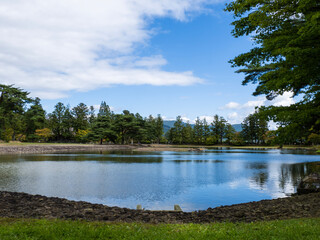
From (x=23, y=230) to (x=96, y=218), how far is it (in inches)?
115

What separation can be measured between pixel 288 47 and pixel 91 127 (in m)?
80.1

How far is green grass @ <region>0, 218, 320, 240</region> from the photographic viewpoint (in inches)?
229

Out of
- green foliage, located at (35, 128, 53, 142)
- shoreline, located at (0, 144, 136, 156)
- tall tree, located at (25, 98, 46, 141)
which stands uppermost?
tall tree, located at (25, 98, 46, 141)

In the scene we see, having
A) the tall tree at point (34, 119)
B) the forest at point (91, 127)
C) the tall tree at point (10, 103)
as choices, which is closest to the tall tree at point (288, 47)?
the forest at point (91, 127)

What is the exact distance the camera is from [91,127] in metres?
84.0

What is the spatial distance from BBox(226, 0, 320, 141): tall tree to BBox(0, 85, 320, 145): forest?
139ft

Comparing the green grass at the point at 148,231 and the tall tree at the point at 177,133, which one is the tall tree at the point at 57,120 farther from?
the green grass at the point at 148,231

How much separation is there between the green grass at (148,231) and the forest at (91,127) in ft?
158

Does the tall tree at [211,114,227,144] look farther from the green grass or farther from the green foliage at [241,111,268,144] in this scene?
the green grass

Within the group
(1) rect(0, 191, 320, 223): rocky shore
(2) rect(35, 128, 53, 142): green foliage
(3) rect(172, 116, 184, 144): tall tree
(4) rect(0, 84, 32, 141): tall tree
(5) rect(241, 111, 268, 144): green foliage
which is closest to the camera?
(1) rect(0, 191, 320, 223): rocky shore

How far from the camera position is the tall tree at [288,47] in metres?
9.12

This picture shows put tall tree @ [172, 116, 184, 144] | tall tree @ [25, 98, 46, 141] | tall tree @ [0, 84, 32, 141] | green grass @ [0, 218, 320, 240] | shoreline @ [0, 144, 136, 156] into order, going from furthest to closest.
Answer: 1. tall tree @ [172, 116, 184, 144]
2. tall tree @ [25, 98, 46, 141]
3. tall tree @ [0, 84, 32, 141]
4. shoreline @ [0, 144, 136, 156]
5. green grass @ [0, 218, 320, 240]

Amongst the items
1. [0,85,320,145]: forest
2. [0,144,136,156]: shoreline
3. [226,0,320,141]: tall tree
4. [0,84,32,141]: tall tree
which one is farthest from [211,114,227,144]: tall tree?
[226,0,320,141]: tall tree

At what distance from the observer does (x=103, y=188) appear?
1756 centimetres
